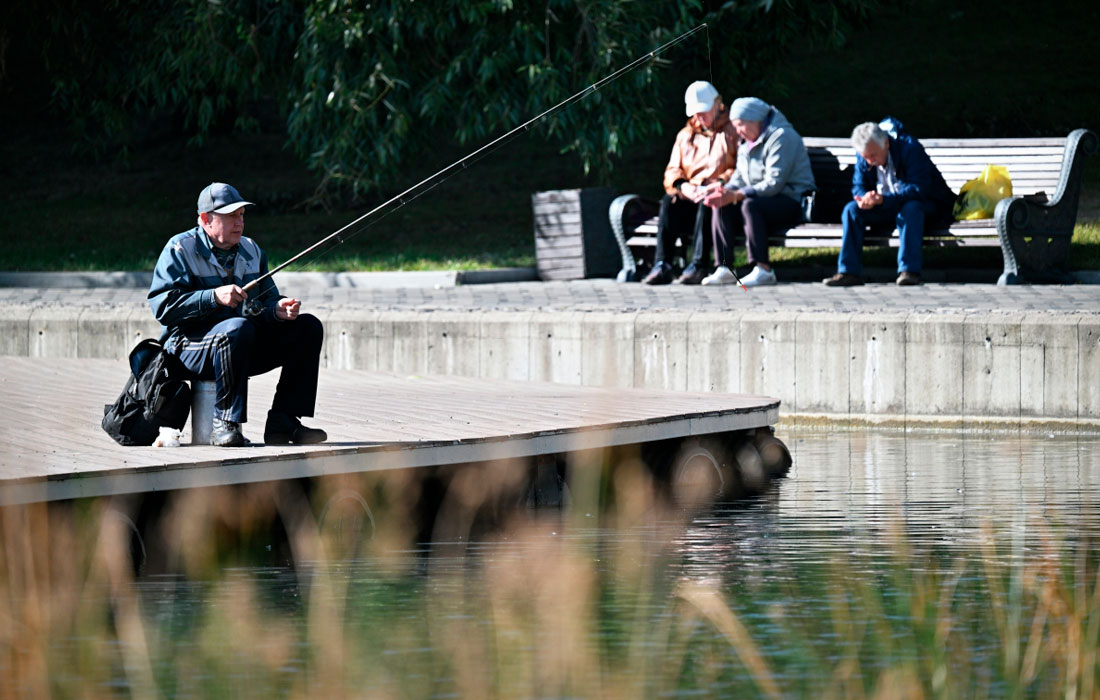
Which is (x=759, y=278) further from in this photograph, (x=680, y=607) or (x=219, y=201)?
(x=680, y=607)

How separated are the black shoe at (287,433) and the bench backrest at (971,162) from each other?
755 cm

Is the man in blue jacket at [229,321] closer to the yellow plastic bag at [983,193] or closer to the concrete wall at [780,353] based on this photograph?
the concrete wall at [780,353]

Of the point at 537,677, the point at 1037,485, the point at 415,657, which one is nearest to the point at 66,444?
the point at 415,657

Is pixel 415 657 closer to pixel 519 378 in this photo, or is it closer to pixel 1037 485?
pixel 1037 485

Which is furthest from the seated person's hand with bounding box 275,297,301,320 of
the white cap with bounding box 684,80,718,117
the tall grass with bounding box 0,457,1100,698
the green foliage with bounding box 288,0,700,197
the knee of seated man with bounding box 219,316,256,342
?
the green foliage with bounding box 288,0,700,197

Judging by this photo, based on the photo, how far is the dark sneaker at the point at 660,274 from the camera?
15.6 metres

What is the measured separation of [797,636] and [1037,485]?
149 inches

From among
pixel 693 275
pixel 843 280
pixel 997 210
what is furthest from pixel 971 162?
pixel 693 275

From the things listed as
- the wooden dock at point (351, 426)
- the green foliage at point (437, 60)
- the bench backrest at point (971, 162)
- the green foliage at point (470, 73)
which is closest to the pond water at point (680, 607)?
the wooden dock at point (351, 426)

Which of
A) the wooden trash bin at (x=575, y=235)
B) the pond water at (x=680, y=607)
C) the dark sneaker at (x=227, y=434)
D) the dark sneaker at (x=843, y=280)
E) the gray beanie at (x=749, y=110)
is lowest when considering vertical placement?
the pond water at (x=680, y=607)

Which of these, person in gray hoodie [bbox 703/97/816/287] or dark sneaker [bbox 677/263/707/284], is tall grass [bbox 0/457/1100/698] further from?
dark sneaker [bbox 677/263/707/284]

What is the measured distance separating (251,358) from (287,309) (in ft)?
1.74

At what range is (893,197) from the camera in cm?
1461

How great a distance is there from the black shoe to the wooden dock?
3.2 inches
